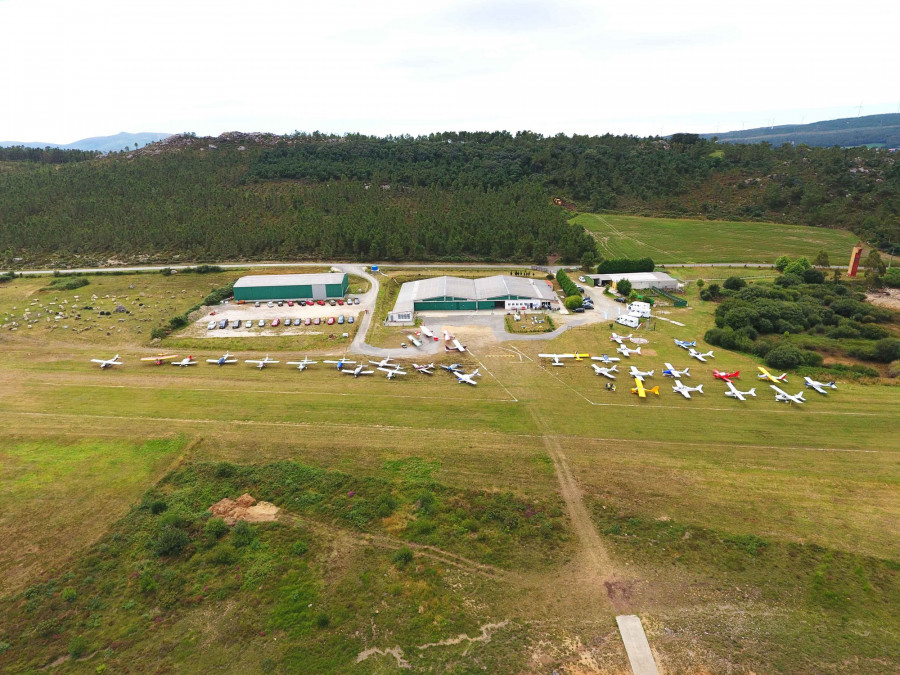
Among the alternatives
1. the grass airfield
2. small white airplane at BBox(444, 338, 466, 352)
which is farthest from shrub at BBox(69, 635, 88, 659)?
small white airplane at BBox(444, 338, 466, 352)

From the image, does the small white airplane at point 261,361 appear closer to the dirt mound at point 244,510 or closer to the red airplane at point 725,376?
the dirt mound at point 244,510

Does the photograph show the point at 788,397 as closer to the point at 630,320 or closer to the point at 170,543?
the point at 630,320

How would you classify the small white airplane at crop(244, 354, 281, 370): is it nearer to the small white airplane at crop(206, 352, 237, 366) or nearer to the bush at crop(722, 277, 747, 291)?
the small white airplane at crop(206, 352, 237, 366)

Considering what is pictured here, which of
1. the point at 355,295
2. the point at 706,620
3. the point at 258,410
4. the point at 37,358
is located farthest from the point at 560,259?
the point at 37,358

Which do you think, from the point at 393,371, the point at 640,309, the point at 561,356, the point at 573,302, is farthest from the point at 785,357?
the point at 393,371

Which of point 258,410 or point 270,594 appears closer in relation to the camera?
point 270,594

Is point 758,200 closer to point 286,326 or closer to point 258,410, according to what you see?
point 286,326
